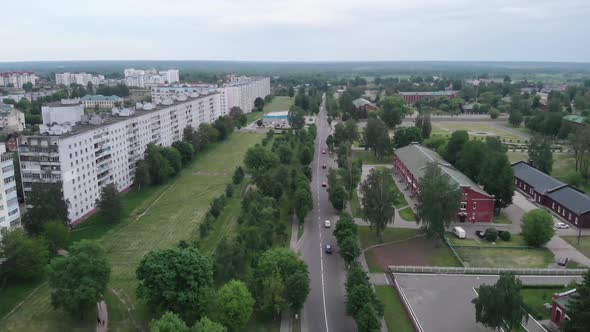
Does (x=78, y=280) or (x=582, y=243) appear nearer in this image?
(x=78, y=280)

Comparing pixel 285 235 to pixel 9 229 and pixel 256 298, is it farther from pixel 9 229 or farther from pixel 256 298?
pixel 9 229

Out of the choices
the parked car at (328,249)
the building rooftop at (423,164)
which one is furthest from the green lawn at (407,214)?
the parked car at (328,249)

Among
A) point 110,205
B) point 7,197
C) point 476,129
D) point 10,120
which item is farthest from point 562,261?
point 10,120

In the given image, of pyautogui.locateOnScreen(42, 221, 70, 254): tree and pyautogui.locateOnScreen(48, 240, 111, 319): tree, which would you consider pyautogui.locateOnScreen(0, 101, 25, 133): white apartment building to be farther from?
pyautogui.locateOnScreen(48, 240, 111, 319): tree

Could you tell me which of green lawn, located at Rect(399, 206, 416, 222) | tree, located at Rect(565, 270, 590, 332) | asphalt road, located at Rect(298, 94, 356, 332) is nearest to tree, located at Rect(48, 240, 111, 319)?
asphalt road, located at Rect(298, 94, 356, 332)

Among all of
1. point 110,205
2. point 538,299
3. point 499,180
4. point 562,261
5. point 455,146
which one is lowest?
point 538,299

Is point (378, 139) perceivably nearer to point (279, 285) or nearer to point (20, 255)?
point (279, 285)

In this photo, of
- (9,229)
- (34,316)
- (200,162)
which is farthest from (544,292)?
(200,162)
